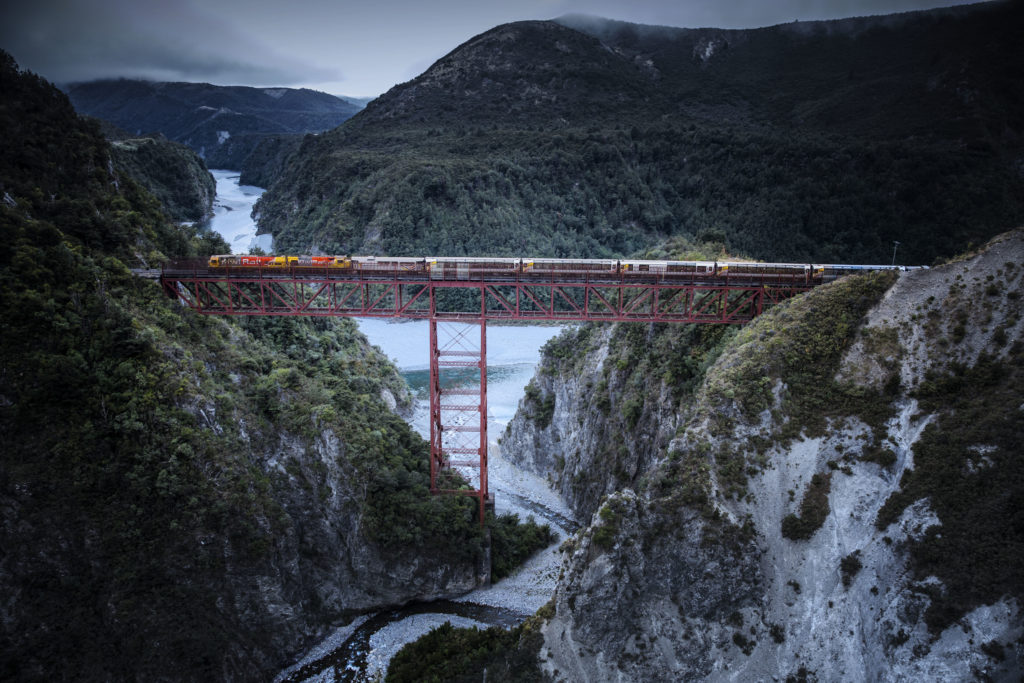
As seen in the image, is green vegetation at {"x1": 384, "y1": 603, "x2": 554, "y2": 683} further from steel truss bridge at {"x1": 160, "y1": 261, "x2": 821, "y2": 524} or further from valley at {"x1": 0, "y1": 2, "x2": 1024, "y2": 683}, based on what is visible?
steel truss bridge at {"x1": 160, "y1": 261, "x2": 821, "y2": 524}

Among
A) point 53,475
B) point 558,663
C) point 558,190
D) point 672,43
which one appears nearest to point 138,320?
point 53,475

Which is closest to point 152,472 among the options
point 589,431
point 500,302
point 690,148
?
point 500,302

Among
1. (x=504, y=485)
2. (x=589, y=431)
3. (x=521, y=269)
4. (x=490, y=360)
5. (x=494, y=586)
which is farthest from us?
(x=490, y=360)

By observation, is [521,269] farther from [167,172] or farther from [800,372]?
[167,172]

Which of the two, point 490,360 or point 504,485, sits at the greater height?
point 490,360

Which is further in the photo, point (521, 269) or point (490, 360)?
point (490, 360)

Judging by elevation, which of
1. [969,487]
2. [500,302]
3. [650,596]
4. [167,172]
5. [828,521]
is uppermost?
[167,172]

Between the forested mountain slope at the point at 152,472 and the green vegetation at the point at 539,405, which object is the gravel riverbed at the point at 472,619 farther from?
the green vegetation at the point at 539,405

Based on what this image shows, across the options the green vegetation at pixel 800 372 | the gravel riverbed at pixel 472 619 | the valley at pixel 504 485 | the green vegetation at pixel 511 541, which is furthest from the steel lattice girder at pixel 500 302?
the gravel riverbed at pixel 472 619

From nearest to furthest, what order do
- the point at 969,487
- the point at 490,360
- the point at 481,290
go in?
the point at 969,487, the point at 481,290, the point at 490,360
